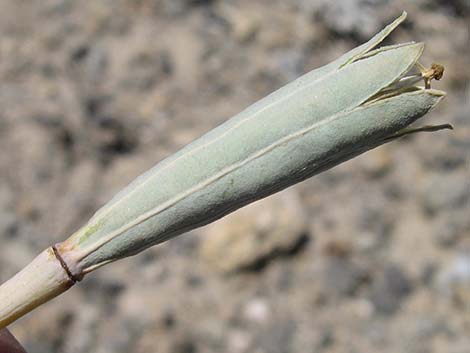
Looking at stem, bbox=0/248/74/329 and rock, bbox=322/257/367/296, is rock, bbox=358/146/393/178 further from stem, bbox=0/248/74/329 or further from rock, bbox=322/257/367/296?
stem, bbox=0/248/74/329

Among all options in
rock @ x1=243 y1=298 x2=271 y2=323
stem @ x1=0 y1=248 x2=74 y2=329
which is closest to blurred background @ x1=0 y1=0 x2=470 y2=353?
rock @ x1=243 y1=298 x2=271 y2=323

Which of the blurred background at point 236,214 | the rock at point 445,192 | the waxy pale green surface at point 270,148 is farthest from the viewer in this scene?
the rock at point 445,192

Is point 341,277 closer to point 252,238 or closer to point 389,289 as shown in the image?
point 389,289

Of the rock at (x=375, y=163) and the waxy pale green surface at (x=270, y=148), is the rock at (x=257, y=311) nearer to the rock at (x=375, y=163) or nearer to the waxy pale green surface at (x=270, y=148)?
the rock at (x=375, y=163)

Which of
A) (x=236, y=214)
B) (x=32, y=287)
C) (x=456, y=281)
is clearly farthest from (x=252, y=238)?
(x=32, y=287)

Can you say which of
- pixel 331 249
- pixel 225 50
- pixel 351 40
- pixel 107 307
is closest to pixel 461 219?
pixel 331 249

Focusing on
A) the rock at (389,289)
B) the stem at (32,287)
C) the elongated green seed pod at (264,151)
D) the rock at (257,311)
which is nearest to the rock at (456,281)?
the rock at (389,289)

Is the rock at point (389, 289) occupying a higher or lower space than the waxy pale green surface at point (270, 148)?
lower

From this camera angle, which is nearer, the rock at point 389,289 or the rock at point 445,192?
the rock at point 389,289
